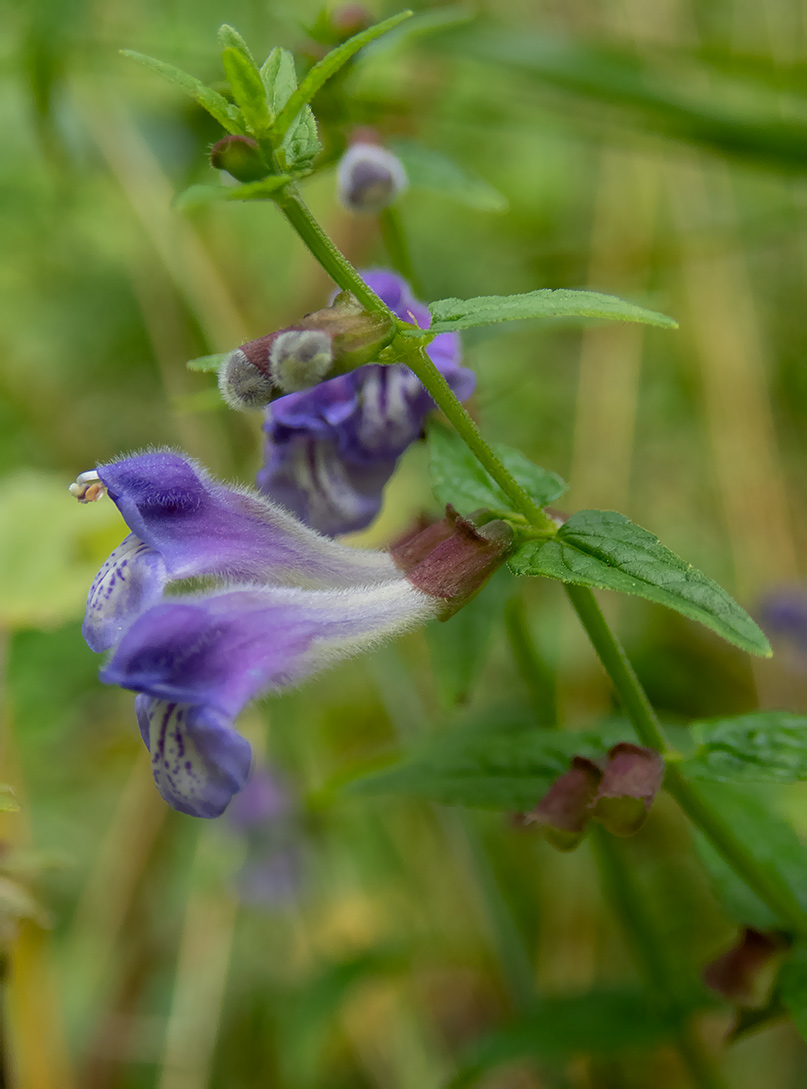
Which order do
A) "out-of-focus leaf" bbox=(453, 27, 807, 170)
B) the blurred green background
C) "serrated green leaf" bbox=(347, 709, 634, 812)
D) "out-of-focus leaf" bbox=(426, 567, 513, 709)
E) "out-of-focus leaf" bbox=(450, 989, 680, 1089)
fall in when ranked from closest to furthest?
1. "serrated green leaf" bbox=(347, 709, 634, 812)
2. "out-of-focus leaf" bbox=(426, 567, 513, 709)
3. "out-of-focus leaf" bbox=(450, 989, 680, 1089)
4. the blurred green background
5. "out-of-focus leaf" bbox=(453, 27, 807, 170)

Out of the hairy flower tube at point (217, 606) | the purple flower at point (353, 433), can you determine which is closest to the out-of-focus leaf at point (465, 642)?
the purple flower at point (353, 433)

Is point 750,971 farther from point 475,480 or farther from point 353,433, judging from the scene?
point 353,433

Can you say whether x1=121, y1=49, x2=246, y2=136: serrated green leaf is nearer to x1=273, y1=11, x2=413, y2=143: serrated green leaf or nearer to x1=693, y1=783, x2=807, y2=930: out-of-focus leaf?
x1=273, y1=11, x2=413, y2=143: serrated green leaf

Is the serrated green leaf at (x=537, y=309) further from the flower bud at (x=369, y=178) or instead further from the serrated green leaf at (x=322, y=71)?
the flower bud at (x=369, y=178)

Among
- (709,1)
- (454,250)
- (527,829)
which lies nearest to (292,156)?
(527,829)

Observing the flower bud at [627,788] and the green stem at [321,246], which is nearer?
the green stem at [321,246]

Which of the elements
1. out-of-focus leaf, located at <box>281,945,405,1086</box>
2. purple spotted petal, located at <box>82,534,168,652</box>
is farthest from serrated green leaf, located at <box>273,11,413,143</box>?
out-of-focus leaf, located at <box>281,945,405,1086</box>
